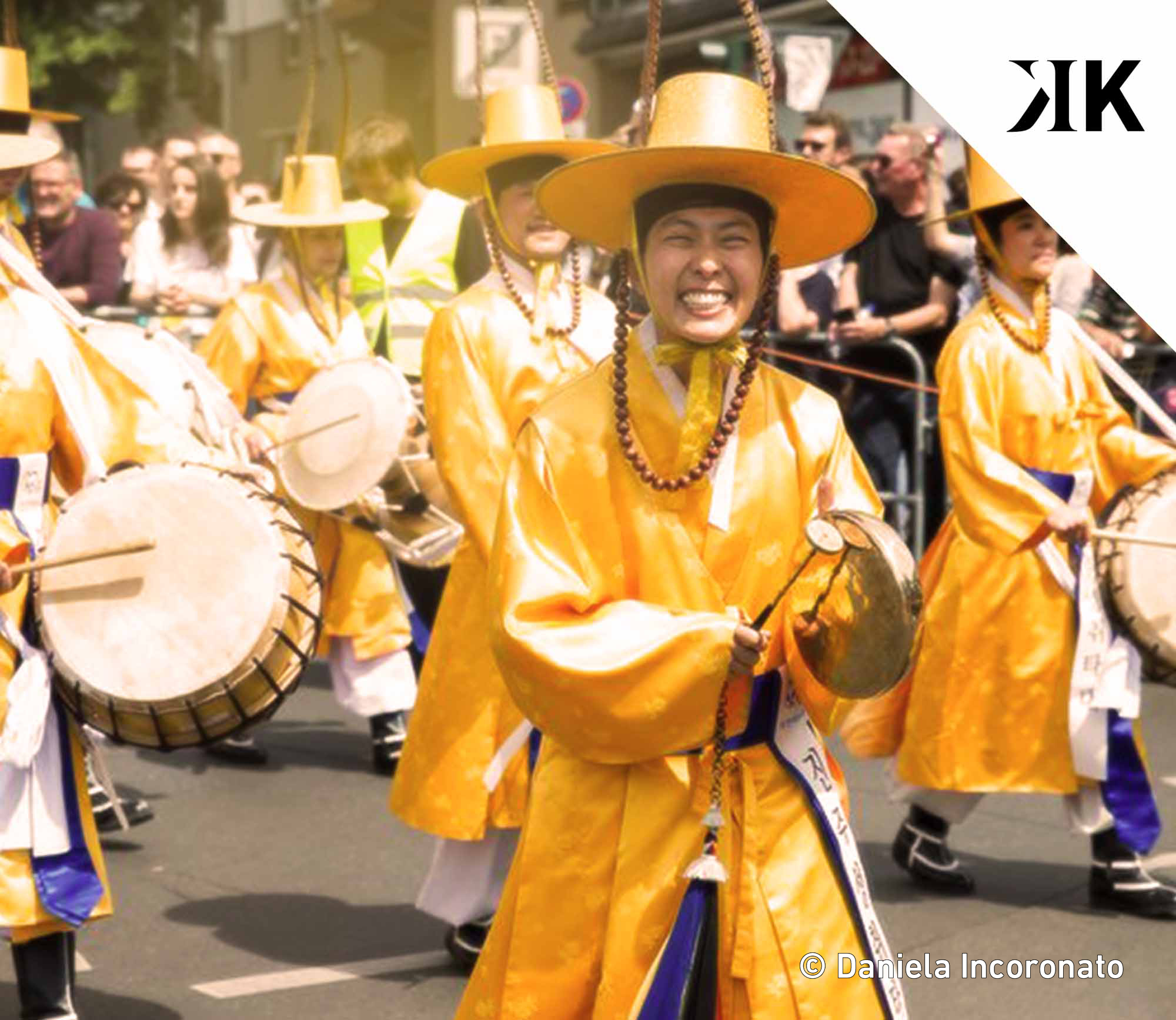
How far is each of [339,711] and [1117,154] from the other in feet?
12.0

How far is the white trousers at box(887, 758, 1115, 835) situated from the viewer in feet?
19.6

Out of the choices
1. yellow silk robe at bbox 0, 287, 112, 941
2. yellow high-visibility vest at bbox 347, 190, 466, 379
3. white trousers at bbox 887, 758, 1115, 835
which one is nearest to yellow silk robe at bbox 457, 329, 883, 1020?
yellow silk robe at bbox 0, 287, 112, 941

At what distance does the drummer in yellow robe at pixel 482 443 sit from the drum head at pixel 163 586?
96 cm

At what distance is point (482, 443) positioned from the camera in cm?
529

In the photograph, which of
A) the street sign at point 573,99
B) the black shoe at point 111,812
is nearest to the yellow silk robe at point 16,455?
the black shoe at point 111,812

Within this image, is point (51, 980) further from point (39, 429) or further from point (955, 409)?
point (955, 409)

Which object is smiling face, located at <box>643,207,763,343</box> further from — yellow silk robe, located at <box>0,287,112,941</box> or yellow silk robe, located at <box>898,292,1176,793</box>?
yellow silk robe, located at <box>898,292,1176,793</box>

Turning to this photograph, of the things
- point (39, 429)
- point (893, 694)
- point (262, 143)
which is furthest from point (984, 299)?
point (262, 143)

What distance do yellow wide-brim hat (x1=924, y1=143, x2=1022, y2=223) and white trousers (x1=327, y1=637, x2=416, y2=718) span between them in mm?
2627

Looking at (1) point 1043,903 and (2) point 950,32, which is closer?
(1) point 1043,903

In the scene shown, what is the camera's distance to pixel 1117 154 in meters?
6.99

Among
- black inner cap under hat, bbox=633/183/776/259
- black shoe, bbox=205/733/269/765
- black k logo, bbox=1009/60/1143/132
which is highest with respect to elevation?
black k logo, bbox=1009/60/1143/132

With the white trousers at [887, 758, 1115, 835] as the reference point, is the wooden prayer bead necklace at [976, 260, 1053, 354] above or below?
above

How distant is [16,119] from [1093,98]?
3.67 metres
